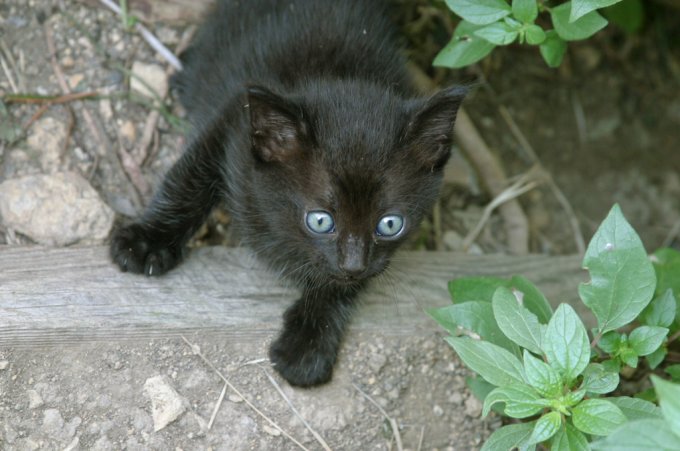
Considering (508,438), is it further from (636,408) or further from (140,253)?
(140,253)

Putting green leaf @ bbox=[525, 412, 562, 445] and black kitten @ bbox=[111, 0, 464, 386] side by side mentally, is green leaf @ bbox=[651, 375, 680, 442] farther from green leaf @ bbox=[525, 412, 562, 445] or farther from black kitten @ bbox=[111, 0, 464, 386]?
black kitten @ bbox=[111, 0, 464, 386]

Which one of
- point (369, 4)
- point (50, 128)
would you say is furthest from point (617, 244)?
point (50, 128)

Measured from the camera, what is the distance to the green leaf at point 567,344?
217 centimetres

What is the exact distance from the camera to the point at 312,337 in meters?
2.86

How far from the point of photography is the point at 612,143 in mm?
4664

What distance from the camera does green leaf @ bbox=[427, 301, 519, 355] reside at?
8.41ft

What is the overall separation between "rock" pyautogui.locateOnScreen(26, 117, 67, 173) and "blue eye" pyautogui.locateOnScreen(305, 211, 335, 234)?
1127 mm

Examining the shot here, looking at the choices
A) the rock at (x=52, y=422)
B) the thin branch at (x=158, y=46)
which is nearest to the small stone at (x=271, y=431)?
the rock at (x=52, y=422)

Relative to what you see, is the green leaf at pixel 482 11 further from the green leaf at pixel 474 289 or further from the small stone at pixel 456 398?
the small stone at pixel 456 398

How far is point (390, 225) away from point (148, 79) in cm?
145

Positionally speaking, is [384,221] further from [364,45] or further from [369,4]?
[369,4]

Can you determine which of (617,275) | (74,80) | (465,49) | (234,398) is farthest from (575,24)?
(74,80)

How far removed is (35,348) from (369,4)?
6.25ft

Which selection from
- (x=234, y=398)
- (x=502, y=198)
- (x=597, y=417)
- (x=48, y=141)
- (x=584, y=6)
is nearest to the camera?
(x=597, y=417)
